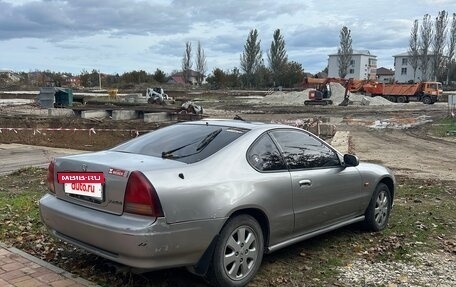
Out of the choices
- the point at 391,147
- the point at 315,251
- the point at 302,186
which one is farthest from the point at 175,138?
the point at 391,147

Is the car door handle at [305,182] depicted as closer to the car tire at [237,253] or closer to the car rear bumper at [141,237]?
the car tire at [237,253]

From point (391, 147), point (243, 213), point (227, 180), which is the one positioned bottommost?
point (391, 147)

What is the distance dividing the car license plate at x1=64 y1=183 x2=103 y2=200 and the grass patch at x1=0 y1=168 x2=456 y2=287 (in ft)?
2.06

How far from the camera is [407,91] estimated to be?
2117 inches

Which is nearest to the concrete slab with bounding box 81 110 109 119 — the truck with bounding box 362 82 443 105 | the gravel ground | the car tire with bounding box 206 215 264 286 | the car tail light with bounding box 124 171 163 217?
the gravel ground

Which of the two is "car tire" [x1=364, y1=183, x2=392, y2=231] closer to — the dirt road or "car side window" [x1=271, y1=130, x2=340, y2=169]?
"car side window" [x1=271, y1=130, x2=340, y2=169]

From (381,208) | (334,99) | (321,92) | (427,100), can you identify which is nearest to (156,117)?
(381,208)

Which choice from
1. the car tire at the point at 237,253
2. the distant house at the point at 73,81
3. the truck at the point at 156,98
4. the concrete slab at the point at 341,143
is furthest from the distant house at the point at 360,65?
the car tire at the point at 237,253

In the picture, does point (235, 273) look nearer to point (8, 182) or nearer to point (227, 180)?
point (227, 180)

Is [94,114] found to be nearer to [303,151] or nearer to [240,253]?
[303,151]

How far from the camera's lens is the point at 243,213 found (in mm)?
4176

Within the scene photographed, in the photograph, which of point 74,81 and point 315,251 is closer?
point 315,251

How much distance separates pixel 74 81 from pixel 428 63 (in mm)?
66758

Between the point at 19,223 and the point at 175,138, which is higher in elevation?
the point at 175,138
